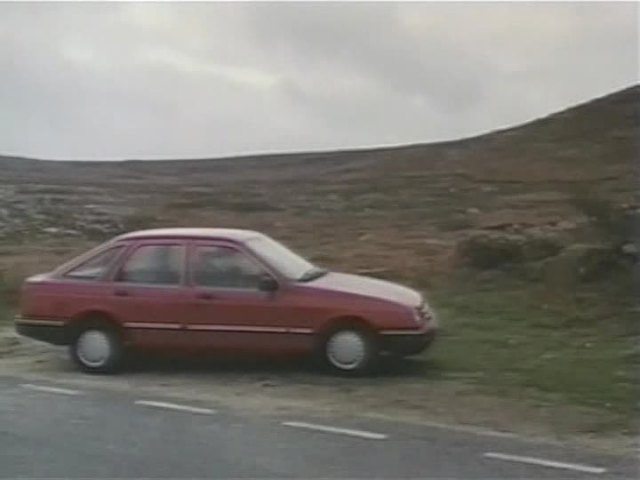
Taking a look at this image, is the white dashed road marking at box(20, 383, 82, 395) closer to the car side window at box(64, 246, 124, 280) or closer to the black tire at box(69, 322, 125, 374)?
the black tire at box(69, 322, 125, 374)

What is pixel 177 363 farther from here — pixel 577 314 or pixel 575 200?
pixel 575 200

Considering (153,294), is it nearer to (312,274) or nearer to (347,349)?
(312,274)

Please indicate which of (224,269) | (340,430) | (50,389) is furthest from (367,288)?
(50,389)

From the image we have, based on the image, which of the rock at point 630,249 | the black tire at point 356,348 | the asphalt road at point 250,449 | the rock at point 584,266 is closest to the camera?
the asphalt road at point 250,449

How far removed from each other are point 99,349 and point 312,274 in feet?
5.51

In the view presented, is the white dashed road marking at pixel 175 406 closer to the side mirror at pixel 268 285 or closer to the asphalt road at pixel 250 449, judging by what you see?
the asphalt road at pixel 250 449

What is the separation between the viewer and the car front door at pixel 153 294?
9.64 meters

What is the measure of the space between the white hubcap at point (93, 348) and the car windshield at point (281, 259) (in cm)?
129

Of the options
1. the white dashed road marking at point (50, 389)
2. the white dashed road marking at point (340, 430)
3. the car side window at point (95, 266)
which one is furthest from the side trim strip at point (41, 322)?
the white dashed road marking at point (340, 430)

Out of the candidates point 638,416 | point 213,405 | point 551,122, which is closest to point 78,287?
point 213,405

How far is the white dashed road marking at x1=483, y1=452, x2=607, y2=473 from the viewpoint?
21.7ft

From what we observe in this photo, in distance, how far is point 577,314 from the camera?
1084cm

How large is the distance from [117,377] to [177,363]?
0.48 m

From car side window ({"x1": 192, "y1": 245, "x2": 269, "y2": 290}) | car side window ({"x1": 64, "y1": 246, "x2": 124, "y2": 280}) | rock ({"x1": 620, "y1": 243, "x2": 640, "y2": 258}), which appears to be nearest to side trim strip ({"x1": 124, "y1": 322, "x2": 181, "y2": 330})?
car side window ({"x1": 192, "y1": 245, "x2": 269, "y2": 290})
